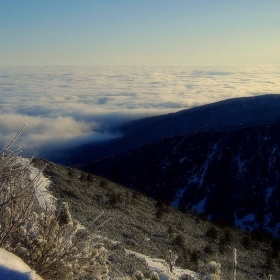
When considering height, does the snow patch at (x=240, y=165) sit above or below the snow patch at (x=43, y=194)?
below

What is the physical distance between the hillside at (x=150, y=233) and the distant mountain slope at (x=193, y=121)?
81.3 metres

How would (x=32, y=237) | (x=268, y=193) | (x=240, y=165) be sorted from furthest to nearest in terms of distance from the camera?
1. (x=240, y=165)
2. (x=268, y=193)
3. (x=32, y=237)

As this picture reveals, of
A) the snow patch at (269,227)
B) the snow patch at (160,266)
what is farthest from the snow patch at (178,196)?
the snow patch at (160,266)

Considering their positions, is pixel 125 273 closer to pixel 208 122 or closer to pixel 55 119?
pixel 208 122

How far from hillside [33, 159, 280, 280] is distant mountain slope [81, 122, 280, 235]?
27.3 m

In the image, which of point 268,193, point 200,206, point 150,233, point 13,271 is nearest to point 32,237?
point 13,271

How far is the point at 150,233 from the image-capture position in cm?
1341

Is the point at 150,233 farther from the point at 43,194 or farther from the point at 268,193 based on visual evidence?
the point at 268,193

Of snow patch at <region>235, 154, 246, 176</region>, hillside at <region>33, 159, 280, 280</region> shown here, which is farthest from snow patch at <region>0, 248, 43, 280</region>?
snow patch at <region>235, 154, 246, 176</region>

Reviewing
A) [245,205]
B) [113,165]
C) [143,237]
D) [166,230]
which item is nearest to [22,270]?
[143,237]

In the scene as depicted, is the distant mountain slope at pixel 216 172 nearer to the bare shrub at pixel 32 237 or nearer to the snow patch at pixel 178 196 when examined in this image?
the snow patch at pixel 178 196

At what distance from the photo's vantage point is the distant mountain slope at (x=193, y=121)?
331 feet

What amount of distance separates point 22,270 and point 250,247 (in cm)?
1348

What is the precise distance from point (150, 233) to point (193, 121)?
99.7 m
